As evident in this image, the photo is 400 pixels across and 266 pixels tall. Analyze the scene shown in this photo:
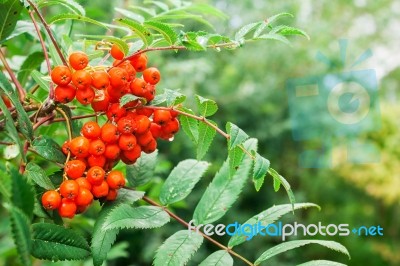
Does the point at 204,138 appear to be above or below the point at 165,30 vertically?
below

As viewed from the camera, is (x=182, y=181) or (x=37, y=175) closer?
(x=37, y=175)

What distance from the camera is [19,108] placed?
0.63m

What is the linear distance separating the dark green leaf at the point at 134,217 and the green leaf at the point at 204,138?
0.12m

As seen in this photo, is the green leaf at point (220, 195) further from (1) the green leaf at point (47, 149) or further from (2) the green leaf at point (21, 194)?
(2) the green leaf at point (21, 194)

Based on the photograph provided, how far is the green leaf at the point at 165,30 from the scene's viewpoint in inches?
24.1

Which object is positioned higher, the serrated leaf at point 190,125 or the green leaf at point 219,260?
the serrated leaf at point 190,125

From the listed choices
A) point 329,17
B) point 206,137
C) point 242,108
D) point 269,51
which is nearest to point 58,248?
point 206,137

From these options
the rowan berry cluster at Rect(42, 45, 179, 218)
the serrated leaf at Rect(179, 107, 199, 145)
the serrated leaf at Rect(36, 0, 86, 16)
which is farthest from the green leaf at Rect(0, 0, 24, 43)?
the serrated leaf at Rect(179, 107, 199, 145)

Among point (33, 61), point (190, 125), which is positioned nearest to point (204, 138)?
point (190, 125)

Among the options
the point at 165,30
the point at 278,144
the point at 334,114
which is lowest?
the point at 278,144

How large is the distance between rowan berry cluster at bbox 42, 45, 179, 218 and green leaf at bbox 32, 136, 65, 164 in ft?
0.04

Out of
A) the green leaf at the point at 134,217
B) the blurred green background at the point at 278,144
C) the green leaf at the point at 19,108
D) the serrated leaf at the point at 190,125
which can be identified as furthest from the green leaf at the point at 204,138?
the blurred green background at the point at 278,144

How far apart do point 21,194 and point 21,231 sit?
0.03 meters

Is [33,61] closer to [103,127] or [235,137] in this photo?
[103,127]
